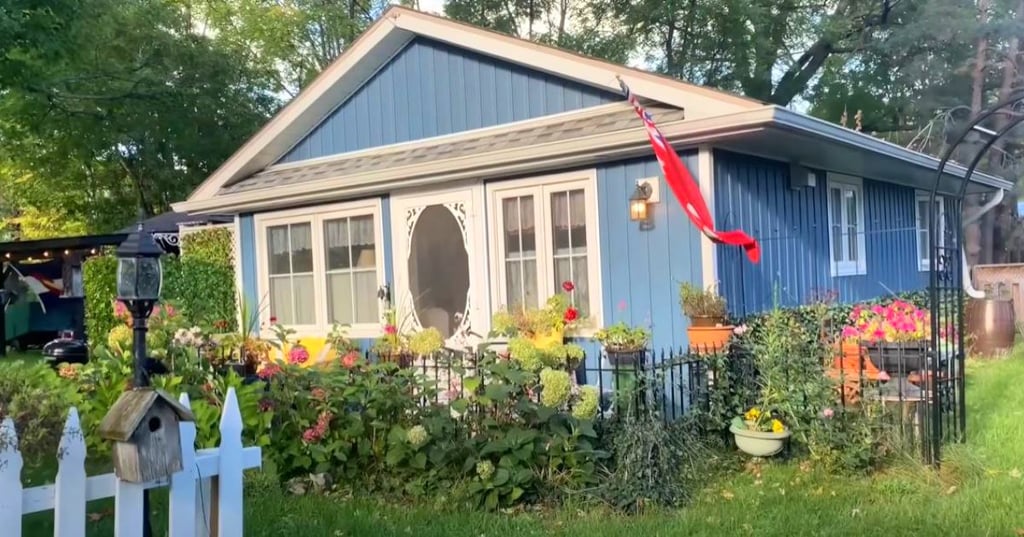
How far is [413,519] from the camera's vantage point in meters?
4.31

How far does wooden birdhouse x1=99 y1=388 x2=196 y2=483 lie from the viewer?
9.47 feet

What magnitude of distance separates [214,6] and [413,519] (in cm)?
2319

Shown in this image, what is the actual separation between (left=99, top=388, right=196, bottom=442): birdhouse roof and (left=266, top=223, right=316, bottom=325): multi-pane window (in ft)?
21.8

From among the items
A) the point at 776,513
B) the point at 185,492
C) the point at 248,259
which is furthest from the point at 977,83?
the point at 185,492

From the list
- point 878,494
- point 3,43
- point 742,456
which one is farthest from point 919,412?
point 3,43

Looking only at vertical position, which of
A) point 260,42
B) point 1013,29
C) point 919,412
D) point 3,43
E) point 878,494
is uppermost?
point 260,42


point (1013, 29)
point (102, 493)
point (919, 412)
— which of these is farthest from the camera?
point (1013, 29)

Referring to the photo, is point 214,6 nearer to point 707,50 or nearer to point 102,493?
point 707,50

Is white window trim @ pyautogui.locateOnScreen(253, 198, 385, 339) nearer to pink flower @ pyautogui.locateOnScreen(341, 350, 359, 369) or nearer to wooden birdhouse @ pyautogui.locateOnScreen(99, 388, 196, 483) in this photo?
pink flower @ pyautogui.locateOnScreen(341, 350, 359, 369)

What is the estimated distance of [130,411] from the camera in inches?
115

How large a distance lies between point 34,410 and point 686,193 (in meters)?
4.71

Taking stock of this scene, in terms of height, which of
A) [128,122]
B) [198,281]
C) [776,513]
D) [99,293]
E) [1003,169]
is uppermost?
[128,122]

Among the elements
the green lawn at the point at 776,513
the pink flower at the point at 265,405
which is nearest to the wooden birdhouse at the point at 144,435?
the green lawn at the point at 776,513

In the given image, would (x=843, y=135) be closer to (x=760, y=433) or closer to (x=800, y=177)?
(x=800, y=177)
